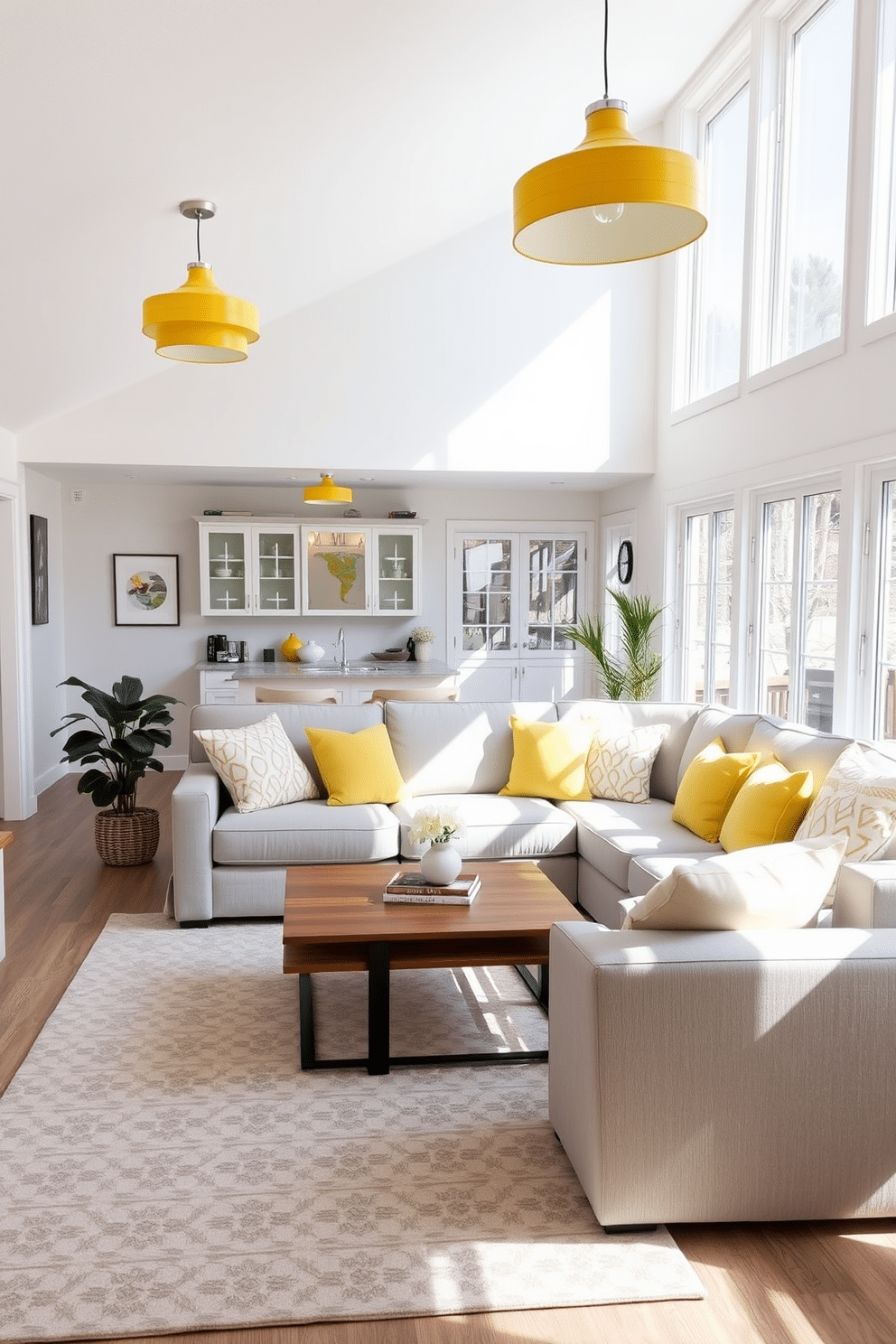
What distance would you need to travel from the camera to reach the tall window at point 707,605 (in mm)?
6277

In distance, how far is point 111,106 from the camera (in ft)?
11.5

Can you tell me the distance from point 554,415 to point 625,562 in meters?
1.33

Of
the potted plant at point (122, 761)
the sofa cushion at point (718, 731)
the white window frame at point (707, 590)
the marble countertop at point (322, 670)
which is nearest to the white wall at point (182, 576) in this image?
the marble countertop at point (322, 670)

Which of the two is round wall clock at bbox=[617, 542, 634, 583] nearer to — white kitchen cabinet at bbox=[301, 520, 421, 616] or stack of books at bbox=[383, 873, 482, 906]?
white kitchen cabinet at bbox=[301, 520, 421, 616]

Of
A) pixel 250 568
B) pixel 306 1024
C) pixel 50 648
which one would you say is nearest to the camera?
pixel 306 1024

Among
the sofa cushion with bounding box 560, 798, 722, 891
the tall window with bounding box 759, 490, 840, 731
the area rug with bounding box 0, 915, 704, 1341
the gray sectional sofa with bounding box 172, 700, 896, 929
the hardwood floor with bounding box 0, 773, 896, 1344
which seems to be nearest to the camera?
the hardwood floor with bounding box 0, 773, 896, 1344

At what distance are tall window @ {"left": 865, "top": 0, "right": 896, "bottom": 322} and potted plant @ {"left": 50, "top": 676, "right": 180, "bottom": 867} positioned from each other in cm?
382

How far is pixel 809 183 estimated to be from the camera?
5.16 m

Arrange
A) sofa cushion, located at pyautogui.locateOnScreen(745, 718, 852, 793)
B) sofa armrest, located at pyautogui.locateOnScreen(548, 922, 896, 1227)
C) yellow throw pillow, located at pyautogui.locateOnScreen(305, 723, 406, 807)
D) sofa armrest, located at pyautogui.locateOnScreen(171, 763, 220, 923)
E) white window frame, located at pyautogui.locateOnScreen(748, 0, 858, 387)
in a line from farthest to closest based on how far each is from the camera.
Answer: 1. white window frame, located at pyautogui.locateOnScreen(748, 0, 858, 387)
2. yellow throw pillow, located at pyautogui.locateOnScreen(305, 723, 406, 807)
3. sofa armrest, located at pyautogui.locateOnScreen(171, 763, 220, 923)
4. sofa cushion, located at pyautogui.locateOnScreen(745, 718, 852, 793)
5. sofa armrest, located at pyautogui.locateOnScreen(548, 922, 896, 1227)

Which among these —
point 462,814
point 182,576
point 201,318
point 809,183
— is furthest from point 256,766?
point 182,576

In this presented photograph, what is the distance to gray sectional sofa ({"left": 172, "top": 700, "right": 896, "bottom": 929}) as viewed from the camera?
426cm

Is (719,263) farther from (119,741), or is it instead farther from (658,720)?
(119,741)

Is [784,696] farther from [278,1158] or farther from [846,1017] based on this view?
[278,1158]

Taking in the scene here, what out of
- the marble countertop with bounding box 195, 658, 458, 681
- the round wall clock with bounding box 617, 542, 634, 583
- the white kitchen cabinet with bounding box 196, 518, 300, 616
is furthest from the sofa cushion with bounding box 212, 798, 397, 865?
the round wall clock with bounding box 617, 542, 634, 583
